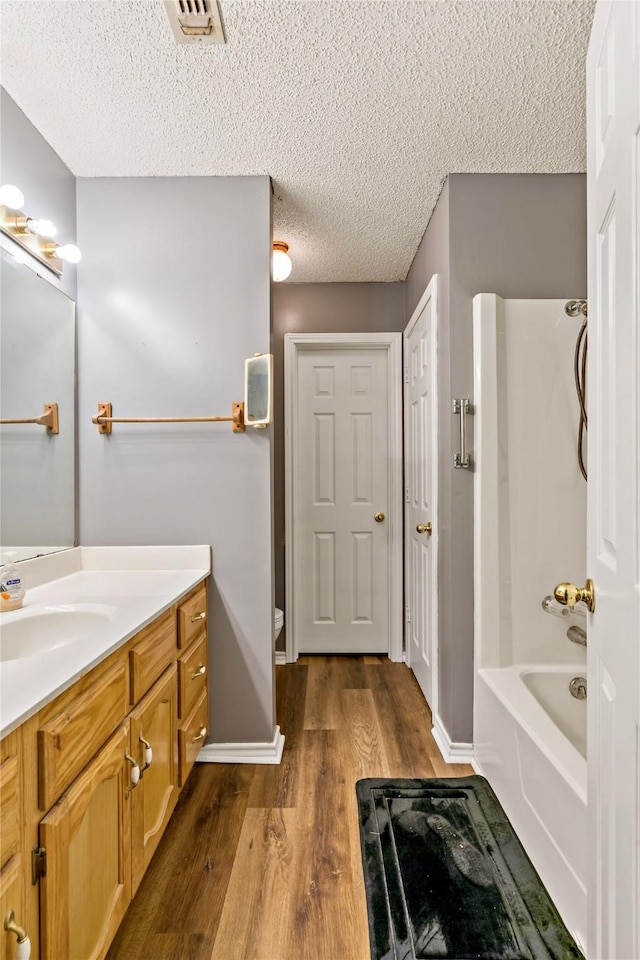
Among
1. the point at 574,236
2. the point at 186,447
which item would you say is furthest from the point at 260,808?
the point at 574,236

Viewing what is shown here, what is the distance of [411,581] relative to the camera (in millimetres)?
3090

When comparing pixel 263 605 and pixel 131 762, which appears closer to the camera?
pixel 131 762

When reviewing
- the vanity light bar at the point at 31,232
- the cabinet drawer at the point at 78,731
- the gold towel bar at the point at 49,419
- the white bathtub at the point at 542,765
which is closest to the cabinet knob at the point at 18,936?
Result: the cabinet drawer at the point at 78,731

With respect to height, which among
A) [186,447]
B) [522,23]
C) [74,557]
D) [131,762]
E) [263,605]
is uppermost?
[522,23]

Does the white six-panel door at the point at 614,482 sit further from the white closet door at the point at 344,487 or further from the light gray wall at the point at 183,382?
the white closet door at the point at 344,487

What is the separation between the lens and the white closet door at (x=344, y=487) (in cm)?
336

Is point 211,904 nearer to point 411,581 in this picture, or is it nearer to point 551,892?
point 551,892

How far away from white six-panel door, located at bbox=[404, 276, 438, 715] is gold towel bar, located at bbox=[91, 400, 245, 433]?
3.01 ft

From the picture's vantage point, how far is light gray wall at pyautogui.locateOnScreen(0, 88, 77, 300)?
1710 millimetres

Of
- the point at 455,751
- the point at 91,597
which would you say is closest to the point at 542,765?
the point at 455,751

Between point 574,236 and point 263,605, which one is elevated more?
point 574,236

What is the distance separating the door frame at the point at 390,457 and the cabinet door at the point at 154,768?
1.63 m

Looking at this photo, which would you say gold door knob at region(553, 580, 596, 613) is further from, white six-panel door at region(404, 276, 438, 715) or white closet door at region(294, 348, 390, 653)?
white closet door at region(294, 348, 390, 653)

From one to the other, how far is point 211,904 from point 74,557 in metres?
1.31
